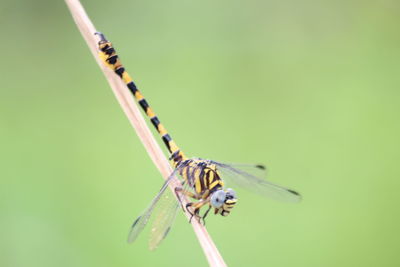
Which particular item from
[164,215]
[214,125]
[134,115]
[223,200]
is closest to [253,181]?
[223,200]

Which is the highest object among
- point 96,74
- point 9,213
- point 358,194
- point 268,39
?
point 96,74

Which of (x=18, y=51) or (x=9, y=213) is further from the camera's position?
(x=18, y=51)

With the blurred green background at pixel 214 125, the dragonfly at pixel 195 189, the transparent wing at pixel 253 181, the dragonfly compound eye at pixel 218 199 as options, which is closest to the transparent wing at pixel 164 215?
the dragonfly at pixel 195 189

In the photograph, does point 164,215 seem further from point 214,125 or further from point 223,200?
point 214,125

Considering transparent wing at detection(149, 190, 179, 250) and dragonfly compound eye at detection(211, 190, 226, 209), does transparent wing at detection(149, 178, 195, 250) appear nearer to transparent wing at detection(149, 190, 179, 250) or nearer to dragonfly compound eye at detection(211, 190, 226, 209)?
transparent wing at detection(149, 190, 179, 250)

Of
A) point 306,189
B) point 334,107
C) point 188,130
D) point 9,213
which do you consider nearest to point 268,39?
point 334,107

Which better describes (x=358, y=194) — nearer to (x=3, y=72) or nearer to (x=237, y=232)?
(x=237, y=232)

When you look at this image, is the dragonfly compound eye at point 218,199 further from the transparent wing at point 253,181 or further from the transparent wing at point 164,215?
the transparent wing at point 253,181

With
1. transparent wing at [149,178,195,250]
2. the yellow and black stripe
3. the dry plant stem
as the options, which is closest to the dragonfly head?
transparent wing at [149,178,195,250]
